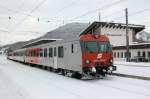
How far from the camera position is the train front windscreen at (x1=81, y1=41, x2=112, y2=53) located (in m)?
17.9

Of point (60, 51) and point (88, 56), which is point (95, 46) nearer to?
point (88, 56)

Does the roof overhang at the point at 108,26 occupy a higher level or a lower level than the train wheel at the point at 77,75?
higher

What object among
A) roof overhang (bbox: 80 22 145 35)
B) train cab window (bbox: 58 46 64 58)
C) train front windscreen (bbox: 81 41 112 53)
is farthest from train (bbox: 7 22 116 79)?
roof overhang (bbox: 80 22 145 35)

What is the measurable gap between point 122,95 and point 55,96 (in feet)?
8.39

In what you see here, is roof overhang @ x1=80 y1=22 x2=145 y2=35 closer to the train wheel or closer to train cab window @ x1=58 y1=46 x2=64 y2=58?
train cab window @ x1=58 y1=46 x2=64 y2=58

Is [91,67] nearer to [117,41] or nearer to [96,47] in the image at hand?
[96,47]

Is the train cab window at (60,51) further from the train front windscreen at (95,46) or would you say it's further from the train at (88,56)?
the train front windscreen at (95,46)

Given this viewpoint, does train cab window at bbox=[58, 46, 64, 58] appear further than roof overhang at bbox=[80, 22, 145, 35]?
No

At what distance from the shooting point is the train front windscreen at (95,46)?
17.9 m

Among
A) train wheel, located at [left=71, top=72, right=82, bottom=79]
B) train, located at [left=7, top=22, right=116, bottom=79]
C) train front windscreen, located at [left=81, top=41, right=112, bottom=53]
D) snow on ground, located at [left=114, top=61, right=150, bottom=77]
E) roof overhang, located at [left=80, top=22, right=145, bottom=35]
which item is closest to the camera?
train, located at [left=7, top=22, right=116, bottom=79]

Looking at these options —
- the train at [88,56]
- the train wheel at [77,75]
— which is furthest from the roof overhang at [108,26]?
the train wheel at [77,75]

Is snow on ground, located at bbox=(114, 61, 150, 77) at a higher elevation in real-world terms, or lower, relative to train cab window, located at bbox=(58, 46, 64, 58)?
lower

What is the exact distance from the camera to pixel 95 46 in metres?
18.4

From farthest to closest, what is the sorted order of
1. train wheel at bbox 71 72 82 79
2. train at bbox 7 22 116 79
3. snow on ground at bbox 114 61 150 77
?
snow on ground at bbox 114 61 150 77 < train wheel at bbox 71 72 82 79 < train at bbox 7 22 116 79
